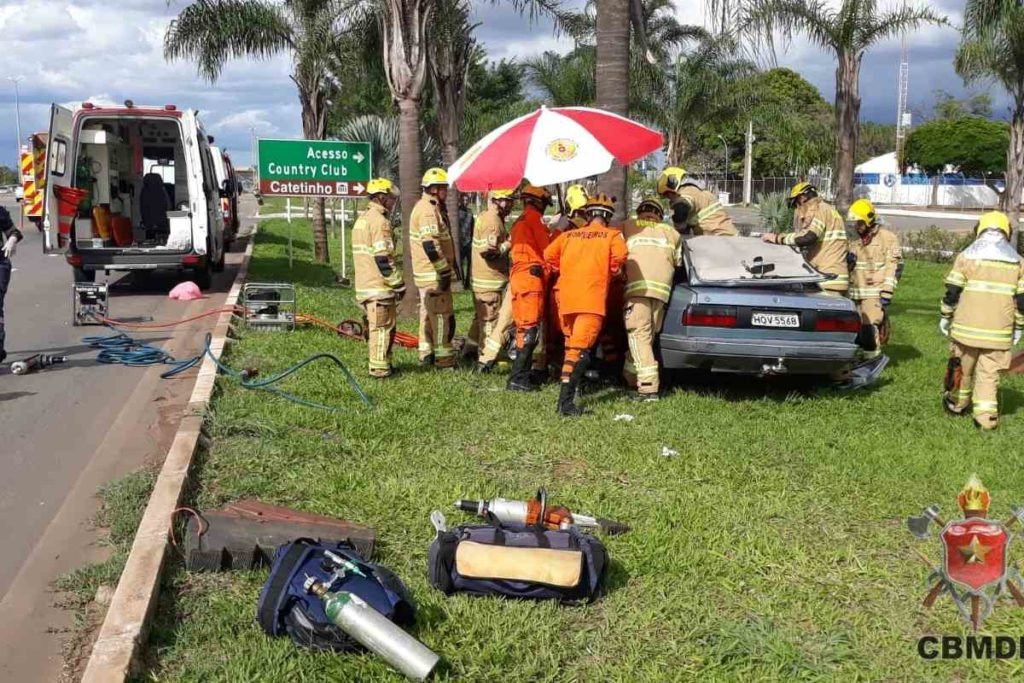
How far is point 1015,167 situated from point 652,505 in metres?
17.2

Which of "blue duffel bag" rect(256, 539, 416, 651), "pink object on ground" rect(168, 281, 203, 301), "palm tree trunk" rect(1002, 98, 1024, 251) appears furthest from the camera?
"palm tree trunk" rect(1002, 98, 1024, 251)

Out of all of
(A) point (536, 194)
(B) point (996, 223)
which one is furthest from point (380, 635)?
Result: (B) point (996, 223)

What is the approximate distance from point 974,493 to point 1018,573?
0.47 meters

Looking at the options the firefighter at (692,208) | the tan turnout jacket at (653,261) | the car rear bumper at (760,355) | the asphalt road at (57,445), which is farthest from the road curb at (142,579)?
the firefighter at (692,208)

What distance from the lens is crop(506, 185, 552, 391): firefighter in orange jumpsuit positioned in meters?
7.95

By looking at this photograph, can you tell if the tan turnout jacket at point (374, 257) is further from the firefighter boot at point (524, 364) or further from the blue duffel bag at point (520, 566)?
the blue duffel bag at point (520, 566)

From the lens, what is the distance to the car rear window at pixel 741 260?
25.2 feet

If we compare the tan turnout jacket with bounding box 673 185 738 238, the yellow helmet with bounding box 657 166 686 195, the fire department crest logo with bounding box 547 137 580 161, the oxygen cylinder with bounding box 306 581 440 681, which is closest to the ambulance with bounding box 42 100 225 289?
the yellow helmet with bounding box 657 166 686 195

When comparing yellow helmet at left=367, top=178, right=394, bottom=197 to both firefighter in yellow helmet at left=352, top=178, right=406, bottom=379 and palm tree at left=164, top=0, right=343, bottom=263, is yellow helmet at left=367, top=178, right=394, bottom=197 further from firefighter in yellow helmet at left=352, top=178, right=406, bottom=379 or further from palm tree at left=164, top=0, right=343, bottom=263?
palm tree at left=164, top=0, right=343, bottom=263

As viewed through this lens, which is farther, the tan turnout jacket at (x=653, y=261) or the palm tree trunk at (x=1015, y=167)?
the palm tree trunk at (x=1015, y=167)

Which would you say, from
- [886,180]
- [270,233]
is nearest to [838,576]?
[270,233]

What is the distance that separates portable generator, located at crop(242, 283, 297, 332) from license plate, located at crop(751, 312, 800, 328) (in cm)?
558

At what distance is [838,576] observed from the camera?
445 centimetres

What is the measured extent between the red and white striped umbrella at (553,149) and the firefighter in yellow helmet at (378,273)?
79cm
